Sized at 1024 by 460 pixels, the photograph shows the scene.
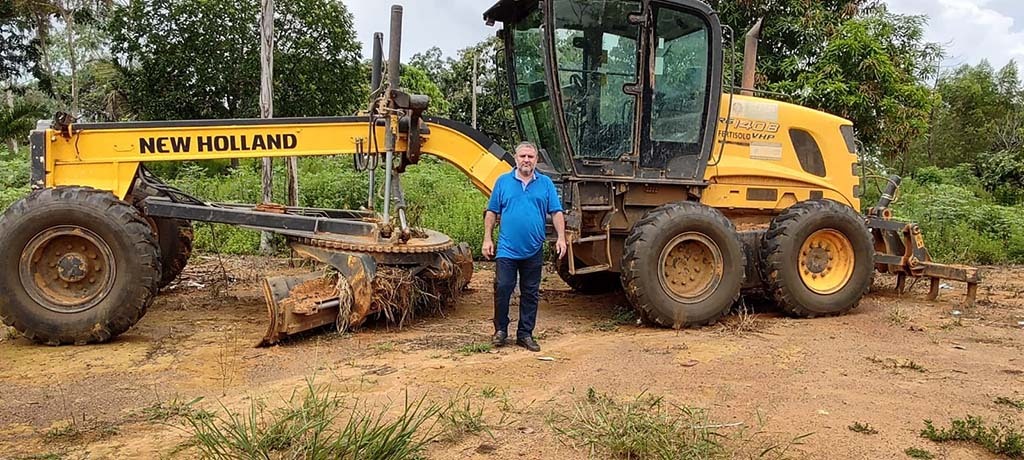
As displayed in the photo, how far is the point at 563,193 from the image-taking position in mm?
6484

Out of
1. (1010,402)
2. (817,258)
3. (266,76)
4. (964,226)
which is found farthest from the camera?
(964,226)

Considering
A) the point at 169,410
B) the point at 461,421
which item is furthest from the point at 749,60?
the point at 169,410

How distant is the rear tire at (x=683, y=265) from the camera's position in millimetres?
5965

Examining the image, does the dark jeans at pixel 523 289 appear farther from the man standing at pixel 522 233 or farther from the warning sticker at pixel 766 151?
the warning sticker at pixel 766 151

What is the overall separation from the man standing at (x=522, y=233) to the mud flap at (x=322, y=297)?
101 centimetres

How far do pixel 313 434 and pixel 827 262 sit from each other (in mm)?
5147

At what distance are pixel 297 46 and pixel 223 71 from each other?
180 centimetres

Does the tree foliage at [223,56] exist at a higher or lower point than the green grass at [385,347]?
higher

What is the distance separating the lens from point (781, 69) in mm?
12711

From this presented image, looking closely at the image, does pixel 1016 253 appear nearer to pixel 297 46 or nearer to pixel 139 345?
pixel 139 345

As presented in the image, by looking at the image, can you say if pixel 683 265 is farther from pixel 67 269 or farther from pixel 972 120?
pixel 972 120

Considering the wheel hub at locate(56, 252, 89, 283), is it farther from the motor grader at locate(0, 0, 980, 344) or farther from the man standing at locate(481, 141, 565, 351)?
the man standing at locate(481, 141, 565, 351)

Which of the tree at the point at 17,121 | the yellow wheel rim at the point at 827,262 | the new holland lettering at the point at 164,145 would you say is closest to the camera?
the new holland lettering at the point at 164,145

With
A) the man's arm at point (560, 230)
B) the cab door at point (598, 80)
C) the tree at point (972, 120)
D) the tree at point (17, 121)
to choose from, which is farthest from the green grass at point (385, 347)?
the tree at point (972, 120)
